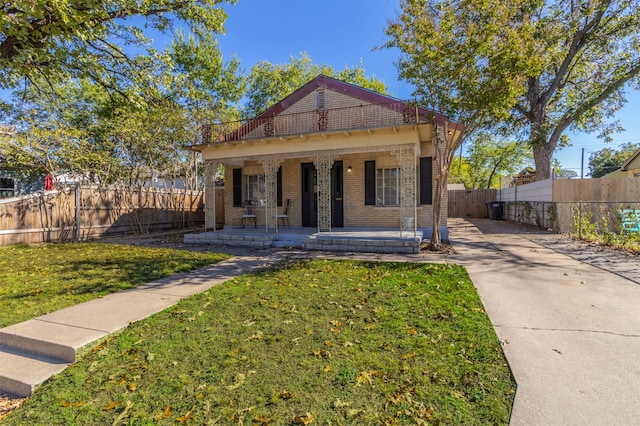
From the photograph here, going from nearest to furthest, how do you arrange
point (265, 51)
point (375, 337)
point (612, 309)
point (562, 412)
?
1. point (562, 412)
2. point (375, 337)
3. point (612, 309)
4. point (265, 51)

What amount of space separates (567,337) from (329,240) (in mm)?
6320

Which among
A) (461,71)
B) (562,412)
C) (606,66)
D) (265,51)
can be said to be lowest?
(562,412)

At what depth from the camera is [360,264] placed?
7.07 metres

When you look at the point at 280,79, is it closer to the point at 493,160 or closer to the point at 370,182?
the point at 370,182

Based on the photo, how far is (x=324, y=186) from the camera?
10555 mm

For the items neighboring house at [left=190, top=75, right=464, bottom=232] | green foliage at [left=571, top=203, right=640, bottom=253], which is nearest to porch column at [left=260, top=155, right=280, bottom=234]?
neighboring house at [left=190, top=75, right=464, bottom=232]

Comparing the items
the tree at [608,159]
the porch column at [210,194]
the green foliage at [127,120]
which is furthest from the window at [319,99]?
the tree at [608,159]

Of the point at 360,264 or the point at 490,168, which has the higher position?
the point at 490,168

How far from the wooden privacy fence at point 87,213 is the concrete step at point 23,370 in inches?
388

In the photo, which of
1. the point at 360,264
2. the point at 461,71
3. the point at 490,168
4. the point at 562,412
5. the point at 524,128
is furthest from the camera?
the point at 490,168

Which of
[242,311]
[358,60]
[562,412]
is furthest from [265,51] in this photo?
[562,412]

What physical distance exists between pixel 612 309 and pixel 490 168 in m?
37.0

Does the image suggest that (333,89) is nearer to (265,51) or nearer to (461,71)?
(461,71)

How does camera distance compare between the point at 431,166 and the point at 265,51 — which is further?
the point at 265,51
